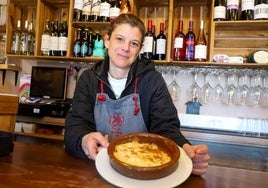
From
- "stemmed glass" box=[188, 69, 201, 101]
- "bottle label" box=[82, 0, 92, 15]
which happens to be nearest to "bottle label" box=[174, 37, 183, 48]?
"stemmed glass" box=[188, 69, 201, 101]

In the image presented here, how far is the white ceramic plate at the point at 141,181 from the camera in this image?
574mm

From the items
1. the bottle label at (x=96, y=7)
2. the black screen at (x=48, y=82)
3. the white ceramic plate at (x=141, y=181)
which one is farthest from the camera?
the black screen at (x=48, y=82)

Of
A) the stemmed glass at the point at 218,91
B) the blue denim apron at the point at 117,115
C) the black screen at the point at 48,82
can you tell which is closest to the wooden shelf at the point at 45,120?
the black screen at the point at 48,82

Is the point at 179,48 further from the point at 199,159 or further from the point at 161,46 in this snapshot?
the point at 199,159

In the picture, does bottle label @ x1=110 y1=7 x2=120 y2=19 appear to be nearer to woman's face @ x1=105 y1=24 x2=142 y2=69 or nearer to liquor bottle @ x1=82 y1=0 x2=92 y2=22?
liquor bottle @ x1=82 y1=0 x2=92 y2=22

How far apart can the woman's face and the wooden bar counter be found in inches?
18.0

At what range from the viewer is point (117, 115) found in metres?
1.12

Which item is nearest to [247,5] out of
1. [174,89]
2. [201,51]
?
[201,51]

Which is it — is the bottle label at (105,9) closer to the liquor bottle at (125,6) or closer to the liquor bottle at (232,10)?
the liquor bottle at (125,6)

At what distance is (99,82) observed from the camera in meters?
1.16

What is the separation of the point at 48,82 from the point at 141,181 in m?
2.08

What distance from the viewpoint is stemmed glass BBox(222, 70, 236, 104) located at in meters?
2.09

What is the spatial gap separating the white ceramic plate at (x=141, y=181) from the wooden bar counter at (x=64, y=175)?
1.0 inches

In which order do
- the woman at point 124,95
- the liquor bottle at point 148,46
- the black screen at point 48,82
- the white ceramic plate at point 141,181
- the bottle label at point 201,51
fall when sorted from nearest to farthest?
the white ceramic plate at point 141,181 < the woman at point 124,95 < the bottle label at point 201,51 < the liquor bottle at point 148,46 < the black screen at point 48,82
